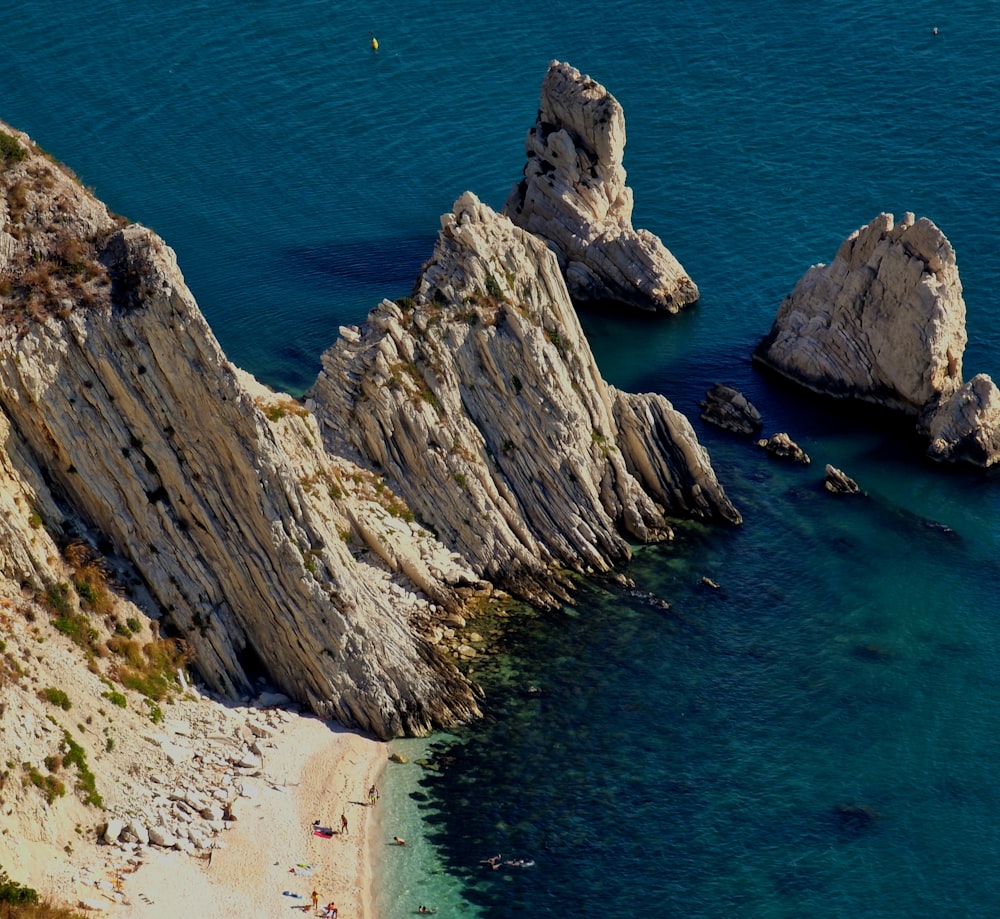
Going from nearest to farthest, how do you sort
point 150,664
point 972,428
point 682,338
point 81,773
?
point 81,773, point 150,664, point 972,428, point 682,338

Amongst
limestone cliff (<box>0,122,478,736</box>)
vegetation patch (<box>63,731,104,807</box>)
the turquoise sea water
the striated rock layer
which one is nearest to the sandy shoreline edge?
the turquoise sea water

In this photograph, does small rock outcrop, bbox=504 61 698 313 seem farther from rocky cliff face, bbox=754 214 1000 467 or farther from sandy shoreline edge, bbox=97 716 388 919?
sandy shoreline edge, bbox=97 716 388 919

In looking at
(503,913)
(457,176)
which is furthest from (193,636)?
(457,176)

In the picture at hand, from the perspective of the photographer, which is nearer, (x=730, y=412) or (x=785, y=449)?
(x=785, y=449)

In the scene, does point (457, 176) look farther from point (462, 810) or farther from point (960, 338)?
point (462, 810)

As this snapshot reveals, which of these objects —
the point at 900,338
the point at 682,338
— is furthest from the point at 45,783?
the point at 682,338

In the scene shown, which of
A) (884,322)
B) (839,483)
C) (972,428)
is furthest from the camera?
(884,322)

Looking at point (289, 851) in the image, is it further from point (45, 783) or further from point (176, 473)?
point (176, 473)
